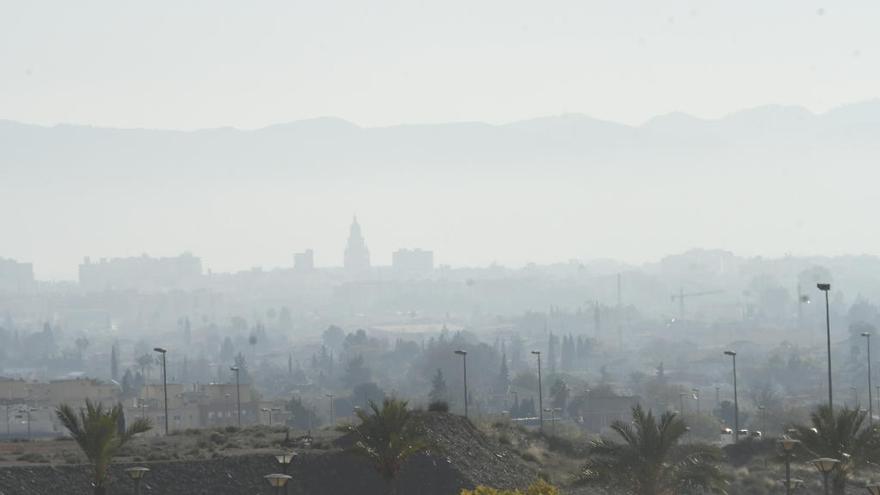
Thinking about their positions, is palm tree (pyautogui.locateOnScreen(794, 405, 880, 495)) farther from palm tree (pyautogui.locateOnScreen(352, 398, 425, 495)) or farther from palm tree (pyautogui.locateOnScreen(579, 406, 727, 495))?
palm tree (pyautogui.locateOnScreen(352, 398, 425, 495))

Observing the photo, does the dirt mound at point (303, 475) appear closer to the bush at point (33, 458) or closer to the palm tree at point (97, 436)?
the bush at point (33, 458)

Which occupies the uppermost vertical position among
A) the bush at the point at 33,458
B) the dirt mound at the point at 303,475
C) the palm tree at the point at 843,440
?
the palm tree at the point at 843,440

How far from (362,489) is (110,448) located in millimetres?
9410

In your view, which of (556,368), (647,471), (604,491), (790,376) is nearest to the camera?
(647,471)

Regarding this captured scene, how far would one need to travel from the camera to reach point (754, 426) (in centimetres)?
9219

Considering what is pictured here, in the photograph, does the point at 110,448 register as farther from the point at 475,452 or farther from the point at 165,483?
the point at 475,452

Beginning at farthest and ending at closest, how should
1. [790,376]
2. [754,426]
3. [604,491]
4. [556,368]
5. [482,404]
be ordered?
[556,368] → [790,376] → [482,404] → [754,426] → [604,491]

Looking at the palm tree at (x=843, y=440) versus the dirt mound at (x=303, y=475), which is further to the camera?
the dirt mound at (x=303, y=475)

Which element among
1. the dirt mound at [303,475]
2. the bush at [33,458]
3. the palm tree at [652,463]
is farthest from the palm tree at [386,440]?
the bush at [33,458]

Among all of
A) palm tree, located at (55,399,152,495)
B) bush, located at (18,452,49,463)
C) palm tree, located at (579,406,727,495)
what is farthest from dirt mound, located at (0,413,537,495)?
palm tree, located at (55,399,152,495)

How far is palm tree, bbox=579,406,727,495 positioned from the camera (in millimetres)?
38312

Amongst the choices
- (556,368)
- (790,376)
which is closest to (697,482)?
(790,376)

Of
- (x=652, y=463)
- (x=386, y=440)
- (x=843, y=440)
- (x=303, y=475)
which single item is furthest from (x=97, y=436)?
(x=843, y=440)

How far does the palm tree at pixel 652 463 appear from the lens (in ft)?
126
